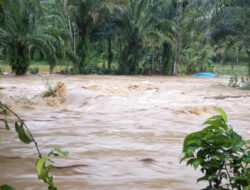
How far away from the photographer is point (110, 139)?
13.3 feet

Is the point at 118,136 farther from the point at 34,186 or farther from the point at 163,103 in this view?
the point at 163,103

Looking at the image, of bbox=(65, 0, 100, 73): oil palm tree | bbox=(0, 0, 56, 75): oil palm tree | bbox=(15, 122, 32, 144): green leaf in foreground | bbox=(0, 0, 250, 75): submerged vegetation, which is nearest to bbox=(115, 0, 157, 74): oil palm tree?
bbox=(0, 0, 250, 75): submerged vegetation

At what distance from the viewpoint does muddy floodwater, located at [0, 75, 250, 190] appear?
8.64ft

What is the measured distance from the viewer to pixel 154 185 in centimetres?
252

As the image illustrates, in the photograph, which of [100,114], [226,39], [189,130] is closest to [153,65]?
[226,39]

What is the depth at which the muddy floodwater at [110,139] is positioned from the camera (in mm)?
2634

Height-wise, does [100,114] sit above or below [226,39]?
below

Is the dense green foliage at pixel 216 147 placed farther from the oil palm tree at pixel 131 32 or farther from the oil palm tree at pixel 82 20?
the oil palm tree at pixel 131 32

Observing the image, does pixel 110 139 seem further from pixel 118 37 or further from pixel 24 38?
pixel 118 37

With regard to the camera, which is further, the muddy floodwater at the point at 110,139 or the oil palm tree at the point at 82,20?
the oil palm tree at the point at 82,20

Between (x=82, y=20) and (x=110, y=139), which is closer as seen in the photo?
(x=110, y=139)

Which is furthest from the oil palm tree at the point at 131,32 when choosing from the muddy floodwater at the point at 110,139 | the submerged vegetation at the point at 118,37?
the muddy floodwater at the point at 110,139

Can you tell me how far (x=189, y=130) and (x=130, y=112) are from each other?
185cm

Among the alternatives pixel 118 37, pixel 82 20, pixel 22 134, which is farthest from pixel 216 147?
pixel 118 37
